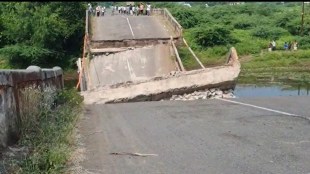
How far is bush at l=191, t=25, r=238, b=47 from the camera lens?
4328 cm

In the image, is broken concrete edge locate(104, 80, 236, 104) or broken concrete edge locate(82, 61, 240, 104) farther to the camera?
broken concrete edge locate(104, 80, 236, 104)

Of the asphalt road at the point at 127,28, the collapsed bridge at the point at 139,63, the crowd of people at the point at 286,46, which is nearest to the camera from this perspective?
the collapsed bridge at the point at 139,63

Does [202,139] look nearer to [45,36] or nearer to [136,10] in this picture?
[45,36]

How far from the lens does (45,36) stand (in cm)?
3972

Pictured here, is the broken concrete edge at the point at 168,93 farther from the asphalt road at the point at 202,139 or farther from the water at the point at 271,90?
the water at the point at 271,90

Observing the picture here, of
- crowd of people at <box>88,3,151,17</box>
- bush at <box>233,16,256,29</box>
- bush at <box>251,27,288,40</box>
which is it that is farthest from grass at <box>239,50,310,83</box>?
bush at <box>233,16,256,29</box>

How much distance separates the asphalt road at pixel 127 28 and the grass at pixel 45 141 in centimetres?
2142

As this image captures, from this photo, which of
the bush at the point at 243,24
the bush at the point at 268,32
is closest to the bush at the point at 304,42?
the bush at the point at 268,32

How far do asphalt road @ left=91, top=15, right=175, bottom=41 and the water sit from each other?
6785 mm

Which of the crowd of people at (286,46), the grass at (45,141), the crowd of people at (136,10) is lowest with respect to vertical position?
the crowd of people at (286,46)

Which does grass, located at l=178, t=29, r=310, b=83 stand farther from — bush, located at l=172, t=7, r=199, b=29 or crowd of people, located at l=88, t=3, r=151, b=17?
bush, located at l=172, t=7, r=199, b=29

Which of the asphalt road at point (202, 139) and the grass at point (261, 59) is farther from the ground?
the asphalt road at point (202, 139)

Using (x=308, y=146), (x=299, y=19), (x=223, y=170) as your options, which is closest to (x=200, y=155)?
(x=223, y=170)

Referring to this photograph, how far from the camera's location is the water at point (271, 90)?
82.4ft
